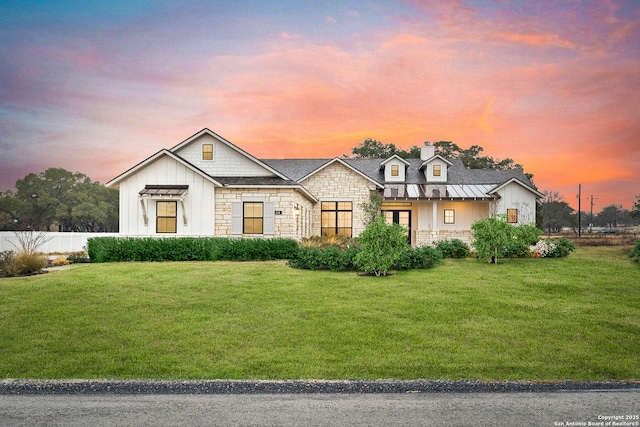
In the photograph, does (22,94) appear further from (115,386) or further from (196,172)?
(115,386)

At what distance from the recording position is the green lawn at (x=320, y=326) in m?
6.78

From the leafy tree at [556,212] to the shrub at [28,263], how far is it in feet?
267

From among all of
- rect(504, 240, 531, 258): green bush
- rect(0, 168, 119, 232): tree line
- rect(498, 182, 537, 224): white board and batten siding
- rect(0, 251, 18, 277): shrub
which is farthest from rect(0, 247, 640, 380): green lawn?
rect(0, 168, 119, 232): tree line

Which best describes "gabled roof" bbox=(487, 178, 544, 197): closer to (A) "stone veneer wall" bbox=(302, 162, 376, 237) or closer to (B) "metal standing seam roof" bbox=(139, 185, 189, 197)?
(A) "stone veneer wall" bbox=(302, 162, 376, 237)

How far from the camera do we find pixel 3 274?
15.8 meters

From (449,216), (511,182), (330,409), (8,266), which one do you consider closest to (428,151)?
(449,216)

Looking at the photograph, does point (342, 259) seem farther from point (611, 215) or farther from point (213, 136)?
point (611, 215)

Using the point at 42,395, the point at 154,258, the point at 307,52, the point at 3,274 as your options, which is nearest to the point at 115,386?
the point at 42,395

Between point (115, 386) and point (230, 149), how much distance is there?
18972 mm

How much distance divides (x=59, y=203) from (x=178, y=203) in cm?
6575

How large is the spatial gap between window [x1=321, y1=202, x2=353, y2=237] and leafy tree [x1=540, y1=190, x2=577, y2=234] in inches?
2527

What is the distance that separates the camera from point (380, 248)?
576 inches

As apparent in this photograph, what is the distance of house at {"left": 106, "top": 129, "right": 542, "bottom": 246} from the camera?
860 inches

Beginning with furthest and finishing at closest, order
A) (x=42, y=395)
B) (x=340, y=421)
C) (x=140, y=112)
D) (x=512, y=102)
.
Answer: (x=140, y=112), (x=512, y=102), (x=42, y=395), (x=340, y=421)
